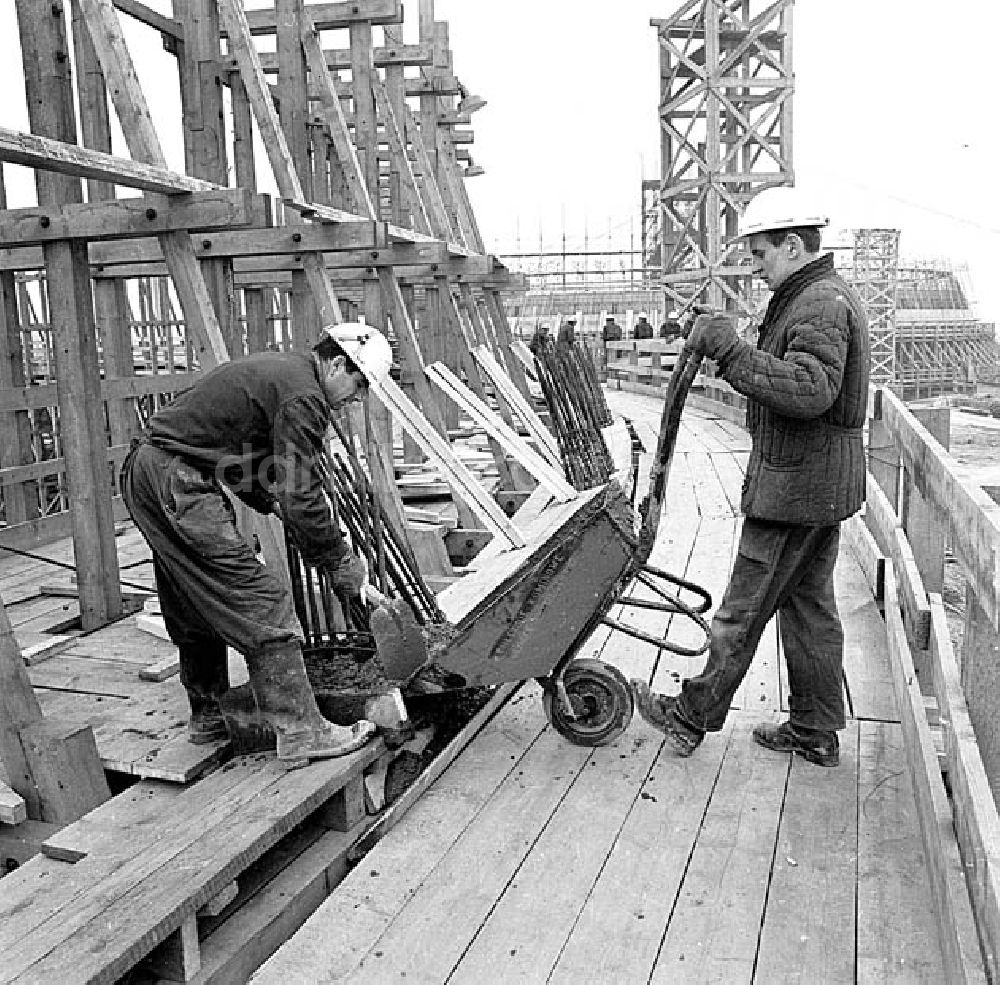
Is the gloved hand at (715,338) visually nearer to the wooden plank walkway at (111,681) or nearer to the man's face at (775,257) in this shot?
the man's face at (775,257)

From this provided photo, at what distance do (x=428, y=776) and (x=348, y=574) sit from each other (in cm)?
81

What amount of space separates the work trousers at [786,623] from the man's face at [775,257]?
901mm

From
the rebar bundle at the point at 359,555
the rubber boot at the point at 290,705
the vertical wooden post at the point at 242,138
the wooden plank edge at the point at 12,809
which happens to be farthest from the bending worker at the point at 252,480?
the vertical wooden post at the point at 242,138

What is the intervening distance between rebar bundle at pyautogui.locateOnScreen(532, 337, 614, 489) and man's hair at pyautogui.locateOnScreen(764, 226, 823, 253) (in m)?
2.12

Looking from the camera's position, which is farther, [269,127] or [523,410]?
[523,410]

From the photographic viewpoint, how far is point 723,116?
1986 cm

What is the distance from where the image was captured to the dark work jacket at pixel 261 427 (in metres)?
3.79

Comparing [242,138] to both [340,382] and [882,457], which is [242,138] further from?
[340,382]

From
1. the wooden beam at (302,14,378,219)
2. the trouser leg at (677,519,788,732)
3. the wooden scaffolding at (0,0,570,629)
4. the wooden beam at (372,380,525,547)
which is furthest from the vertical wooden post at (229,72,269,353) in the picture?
the trouser leg at (677,519,788,732)

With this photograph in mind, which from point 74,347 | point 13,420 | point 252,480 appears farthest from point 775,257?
point 13,420

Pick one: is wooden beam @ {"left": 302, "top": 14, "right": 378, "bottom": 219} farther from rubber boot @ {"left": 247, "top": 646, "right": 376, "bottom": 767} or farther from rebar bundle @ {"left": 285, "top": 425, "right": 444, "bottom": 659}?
rubber boot @ {"left": 247, "top": 646, "right": 376, "bottom": 767}

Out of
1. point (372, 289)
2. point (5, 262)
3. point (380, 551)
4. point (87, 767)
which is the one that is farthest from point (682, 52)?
point (87, 767)

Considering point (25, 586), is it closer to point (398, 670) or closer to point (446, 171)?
point (398, 670)

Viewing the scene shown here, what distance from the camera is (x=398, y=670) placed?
407 centimetres
